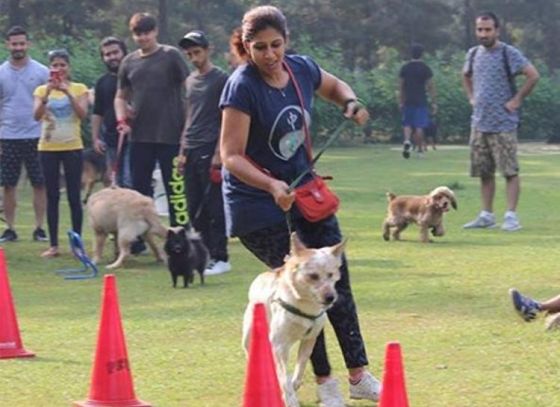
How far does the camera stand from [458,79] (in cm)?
4334

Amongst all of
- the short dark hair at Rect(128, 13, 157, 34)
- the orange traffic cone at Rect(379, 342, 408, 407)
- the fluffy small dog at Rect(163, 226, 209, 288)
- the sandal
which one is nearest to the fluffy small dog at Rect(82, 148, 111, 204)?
the sandal

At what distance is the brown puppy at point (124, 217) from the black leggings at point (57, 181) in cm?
49

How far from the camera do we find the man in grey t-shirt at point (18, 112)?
15.6 meters

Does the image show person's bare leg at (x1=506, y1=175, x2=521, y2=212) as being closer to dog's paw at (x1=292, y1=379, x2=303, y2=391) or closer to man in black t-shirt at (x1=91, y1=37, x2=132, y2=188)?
man in black t-shirt at (x1=91, y1=37, x2=132, y2=188)

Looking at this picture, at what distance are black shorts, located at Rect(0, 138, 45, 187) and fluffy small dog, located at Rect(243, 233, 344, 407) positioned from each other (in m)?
8.66

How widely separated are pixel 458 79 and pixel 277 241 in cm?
3622

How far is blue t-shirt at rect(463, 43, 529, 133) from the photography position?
53.8 feet

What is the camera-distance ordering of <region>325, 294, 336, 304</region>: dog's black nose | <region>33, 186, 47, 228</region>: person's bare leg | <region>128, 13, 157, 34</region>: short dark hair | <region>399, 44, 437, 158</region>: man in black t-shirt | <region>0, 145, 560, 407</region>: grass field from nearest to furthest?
<region>325, 294, 336, 304</region>: dog's black nose
<region>0, 145, 560, 407</region>: grass field
<region>128, 13, 157, 34</region>: short dark hair
<region>33, 186, 47, 228</region>: person's bare leg
<region>399, 44, 437, 158</region>: man in black t-shirt

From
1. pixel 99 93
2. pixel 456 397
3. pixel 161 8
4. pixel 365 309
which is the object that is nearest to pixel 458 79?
pixel 161 8

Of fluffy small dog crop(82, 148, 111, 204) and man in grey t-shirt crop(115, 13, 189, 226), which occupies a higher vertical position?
man in grey t-shirt crop(115, 13, 189, 226)

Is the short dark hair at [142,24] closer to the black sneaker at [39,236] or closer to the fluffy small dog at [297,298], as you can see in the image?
the black sneaker at [39,236]

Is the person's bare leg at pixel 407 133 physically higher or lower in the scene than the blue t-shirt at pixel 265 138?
lower

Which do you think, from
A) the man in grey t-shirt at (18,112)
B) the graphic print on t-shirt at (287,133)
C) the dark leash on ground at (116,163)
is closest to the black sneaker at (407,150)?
the dark leash on ground at (116,163)

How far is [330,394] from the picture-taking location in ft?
25.1
